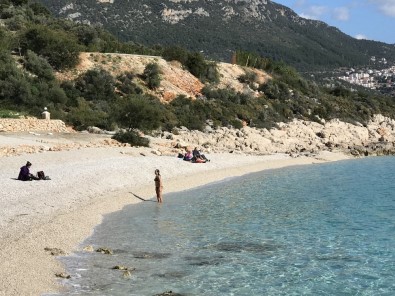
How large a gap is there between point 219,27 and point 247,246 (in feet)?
418

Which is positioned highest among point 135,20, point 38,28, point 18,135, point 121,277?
point 135,20

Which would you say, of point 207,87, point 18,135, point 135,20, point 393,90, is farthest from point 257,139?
point 393,90

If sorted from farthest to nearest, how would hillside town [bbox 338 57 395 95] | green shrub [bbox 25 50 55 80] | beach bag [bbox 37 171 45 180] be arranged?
1. hillside town [bbox 338 57 395 95]
2. green shrub [bbox 25 50 55 80]
3. beach bag [bbox 37 171 45 180]

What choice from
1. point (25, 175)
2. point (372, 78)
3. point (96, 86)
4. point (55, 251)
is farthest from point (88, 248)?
point (372, 78)

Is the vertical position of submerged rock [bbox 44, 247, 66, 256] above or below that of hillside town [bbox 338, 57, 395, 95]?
below

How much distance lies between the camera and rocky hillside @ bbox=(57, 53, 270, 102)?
2079 inches

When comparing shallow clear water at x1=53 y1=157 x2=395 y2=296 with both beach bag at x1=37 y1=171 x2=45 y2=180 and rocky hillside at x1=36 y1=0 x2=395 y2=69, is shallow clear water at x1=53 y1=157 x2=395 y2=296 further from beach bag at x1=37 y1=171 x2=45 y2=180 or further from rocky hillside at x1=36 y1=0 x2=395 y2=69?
rocky hillside at x1=36 y1=0 x2=395 y2=69

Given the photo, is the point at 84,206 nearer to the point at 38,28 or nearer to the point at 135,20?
the point at 38,28

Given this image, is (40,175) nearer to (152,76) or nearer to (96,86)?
(96,86)

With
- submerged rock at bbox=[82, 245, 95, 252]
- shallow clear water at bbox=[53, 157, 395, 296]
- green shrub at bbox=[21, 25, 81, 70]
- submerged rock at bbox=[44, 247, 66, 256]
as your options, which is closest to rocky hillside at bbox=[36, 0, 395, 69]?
green shrub at bbox=[21, 25, 81, 70]

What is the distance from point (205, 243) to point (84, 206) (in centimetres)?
641

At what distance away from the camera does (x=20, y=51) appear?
5091 centimetres

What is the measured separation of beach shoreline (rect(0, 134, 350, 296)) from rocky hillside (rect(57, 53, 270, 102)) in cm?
1997

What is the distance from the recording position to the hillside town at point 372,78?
145875mm
